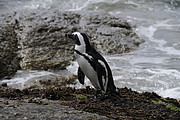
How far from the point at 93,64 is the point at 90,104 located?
0.68m

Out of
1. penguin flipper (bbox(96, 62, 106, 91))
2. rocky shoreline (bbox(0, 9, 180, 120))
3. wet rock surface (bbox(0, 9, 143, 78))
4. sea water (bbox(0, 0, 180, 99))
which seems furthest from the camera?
wet rock surface (bbox(0, 9, 143, 78))

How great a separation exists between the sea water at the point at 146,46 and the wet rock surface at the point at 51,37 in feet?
1.08

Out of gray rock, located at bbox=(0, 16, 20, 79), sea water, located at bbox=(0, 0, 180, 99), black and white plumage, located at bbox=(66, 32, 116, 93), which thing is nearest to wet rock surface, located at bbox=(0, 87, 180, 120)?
black and white plumage, located at bbox=(66, 32, 116, 93)

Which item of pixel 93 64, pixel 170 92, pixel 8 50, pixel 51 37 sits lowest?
pixel 170 92

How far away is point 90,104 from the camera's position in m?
4.05

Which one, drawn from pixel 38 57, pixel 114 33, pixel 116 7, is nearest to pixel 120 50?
pixel 114 33

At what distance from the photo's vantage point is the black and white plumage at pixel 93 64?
4.52 m

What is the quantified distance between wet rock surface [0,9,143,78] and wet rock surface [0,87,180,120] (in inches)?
139

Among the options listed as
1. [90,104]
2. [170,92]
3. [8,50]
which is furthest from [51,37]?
[90,104]

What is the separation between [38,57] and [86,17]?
274cm

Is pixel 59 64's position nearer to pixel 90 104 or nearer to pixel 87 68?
pixel 87 68

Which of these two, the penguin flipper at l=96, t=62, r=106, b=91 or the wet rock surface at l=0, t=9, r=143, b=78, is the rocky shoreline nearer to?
the wet rock surface at l=0, t=9, r=143, b=78

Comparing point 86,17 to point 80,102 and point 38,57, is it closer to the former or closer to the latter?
A: point 38,57

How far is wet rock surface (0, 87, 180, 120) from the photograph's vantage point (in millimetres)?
3391
